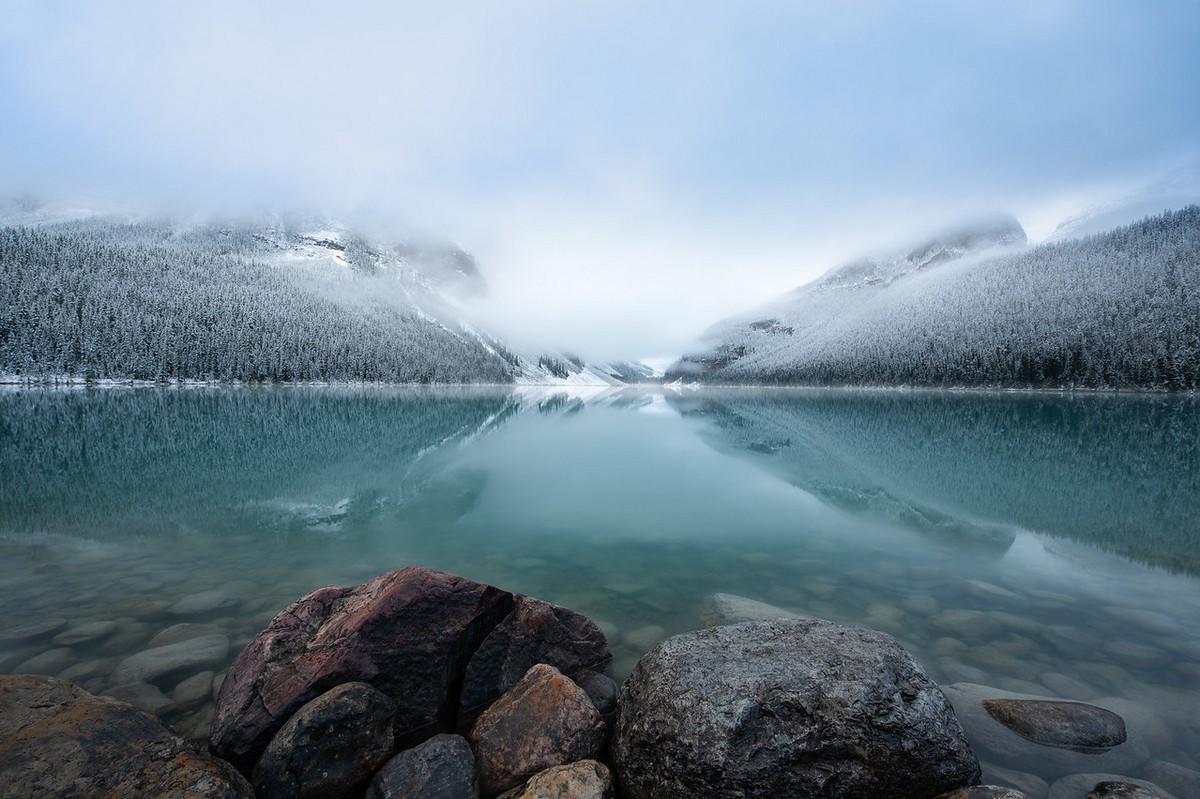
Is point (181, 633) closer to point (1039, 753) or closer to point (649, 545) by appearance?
point (649, 545)

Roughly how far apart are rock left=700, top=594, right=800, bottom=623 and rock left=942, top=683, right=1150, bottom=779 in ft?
9.51

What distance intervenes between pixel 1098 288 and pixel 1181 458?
153 meters

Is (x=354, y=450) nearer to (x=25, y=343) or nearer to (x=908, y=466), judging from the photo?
(x=908, y=466)

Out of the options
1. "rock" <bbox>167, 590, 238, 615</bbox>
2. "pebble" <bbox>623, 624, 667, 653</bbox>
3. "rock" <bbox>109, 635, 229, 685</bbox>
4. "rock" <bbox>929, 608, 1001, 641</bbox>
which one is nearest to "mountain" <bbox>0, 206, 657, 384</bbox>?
"rock" <bbox>167, 590, 238, 615</bbox>

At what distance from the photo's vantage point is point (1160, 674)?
7.06m

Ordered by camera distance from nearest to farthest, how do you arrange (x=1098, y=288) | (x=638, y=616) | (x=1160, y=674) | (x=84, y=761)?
(x=84, y=761)
(x=1160, y=674)
(x=638, y=616)
(x=1098, y=288)

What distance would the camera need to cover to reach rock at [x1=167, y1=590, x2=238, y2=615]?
8.59 m

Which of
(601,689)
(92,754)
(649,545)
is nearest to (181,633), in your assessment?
(92,754)

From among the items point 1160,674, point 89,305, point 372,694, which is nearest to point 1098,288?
point 1160,674

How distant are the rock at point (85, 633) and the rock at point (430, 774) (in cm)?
624

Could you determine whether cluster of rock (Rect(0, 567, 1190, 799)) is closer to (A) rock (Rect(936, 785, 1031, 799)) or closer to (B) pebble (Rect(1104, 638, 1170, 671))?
(A) rock (Rect(936, 785, 1031, 799))

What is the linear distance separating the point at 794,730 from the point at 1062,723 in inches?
147

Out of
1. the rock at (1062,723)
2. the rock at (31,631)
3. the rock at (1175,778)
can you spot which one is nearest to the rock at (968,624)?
the rock at (1062,723)

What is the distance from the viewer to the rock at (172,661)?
6.50m
